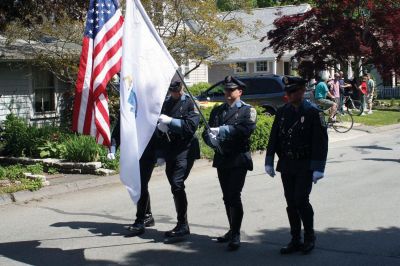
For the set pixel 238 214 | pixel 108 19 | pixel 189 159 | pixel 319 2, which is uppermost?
pixel 319 2

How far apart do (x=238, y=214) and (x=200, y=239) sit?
780mm

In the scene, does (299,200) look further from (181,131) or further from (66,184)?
(66,184)

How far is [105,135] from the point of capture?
21.0ft

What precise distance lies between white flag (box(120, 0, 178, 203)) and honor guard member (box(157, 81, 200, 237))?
46cm

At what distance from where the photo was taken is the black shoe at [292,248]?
602 centimetres

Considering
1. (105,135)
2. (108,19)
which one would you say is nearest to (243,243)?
(105,135)

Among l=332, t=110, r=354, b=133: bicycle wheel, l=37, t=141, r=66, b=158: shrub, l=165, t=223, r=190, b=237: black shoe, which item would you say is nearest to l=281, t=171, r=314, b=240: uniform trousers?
l=165, t=223, r=190, b=237: black shoe

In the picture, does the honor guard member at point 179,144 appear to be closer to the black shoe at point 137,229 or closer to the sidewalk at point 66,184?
the black shoe at point 137,229

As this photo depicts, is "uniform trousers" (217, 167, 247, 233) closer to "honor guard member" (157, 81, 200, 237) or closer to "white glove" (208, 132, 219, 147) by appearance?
"white glove" (208, 132, 219, 147)

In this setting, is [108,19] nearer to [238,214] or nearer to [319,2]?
[238,214]

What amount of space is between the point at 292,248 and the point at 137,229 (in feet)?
6.51

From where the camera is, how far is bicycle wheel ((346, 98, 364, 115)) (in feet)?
76.7

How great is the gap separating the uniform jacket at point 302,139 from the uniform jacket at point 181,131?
43.9 inches

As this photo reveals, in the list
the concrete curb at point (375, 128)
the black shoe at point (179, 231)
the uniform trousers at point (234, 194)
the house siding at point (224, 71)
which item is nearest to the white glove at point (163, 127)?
the uniform trousers at point (234, 194)
